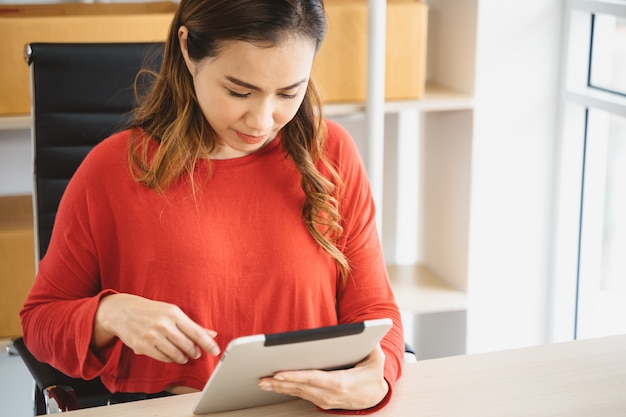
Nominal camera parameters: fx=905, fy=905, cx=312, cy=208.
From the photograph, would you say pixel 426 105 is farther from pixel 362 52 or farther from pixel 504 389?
pixel 504 389

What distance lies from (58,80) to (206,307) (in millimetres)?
567

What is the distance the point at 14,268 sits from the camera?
2.15 meters

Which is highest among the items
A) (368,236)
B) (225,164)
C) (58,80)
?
(58,80)

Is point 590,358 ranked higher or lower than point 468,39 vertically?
lower

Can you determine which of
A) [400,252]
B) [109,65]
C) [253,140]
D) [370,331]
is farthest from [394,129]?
[370,331]

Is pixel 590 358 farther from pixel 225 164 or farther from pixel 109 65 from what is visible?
pixel 109 65

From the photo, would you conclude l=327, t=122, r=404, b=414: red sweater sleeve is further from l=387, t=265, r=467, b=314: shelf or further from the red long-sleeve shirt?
l=387, t=265, r=467, b=314: shelf

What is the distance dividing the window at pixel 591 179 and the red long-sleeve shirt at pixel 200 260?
1231 millimetres

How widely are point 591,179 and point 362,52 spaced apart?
2.74 ft

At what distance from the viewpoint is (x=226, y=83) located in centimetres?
134

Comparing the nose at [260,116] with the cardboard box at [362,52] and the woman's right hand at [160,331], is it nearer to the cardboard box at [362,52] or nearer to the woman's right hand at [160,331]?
the woman's right hand at [160,331]

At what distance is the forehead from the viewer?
132 centimetres

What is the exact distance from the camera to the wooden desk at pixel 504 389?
126 cm

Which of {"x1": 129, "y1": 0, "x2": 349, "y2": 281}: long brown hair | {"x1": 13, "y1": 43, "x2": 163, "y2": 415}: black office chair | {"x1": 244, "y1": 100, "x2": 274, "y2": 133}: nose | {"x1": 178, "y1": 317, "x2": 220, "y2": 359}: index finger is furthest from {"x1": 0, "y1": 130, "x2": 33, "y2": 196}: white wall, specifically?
{"x1": 178, "y1": 317, "x2": 220, "y2": 359}: index finger
